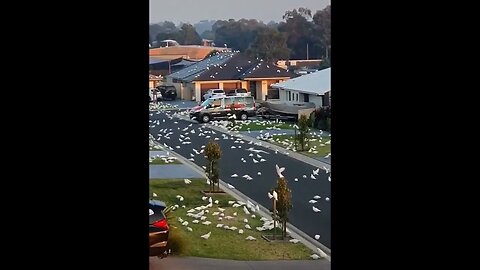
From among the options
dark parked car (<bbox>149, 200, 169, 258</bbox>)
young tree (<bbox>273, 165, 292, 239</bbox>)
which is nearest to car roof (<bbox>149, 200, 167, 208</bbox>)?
dark parked car (<bbox>149, 200, 169, 258</bbox>)

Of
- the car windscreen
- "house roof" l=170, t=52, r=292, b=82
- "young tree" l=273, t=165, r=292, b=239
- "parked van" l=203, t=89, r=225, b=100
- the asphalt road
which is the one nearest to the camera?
the car windscreen

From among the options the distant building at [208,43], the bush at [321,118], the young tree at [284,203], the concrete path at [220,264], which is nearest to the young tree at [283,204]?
the young tree at [284,203]

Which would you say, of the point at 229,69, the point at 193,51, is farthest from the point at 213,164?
the point at 193,51

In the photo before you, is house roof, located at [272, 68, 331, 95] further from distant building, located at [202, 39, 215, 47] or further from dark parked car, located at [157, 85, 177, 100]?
dark parked car, located at [157, 85, 177, 100]

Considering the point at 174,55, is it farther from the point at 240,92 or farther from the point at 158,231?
the point at 158,231


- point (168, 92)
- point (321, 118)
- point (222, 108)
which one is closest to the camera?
point (321, 118)

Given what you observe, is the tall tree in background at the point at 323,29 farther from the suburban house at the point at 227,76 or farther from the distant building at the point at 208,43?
the distant building at the point at 208,43
